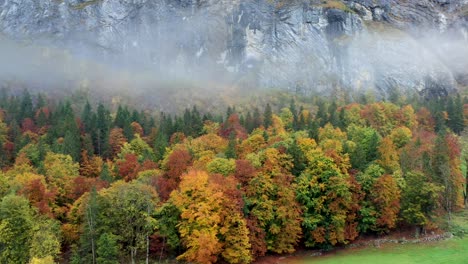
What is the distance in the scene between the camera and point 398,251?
195 feet

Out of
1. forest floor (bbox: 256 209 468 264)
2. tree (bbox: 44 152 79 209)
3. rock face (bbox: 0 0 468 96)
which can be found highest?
rock face (bbox: 0 0 468 96)

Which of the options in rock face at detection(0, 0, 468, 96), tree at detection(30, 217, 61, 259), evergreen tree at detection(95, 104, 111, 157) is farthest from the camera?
rock face at detection(0, 0, 468, 96)

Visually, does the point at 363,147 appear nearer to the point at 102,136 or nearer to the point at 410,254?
the point at 410,254

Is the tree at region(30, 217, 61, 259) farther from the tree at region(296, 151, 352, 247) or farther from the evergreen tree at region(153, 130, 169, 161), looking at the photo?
the evergreen tree at region(153, 130, 169, 161)

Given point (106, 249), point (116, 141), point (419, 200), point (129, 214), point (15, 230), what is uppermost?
point (116, 141)

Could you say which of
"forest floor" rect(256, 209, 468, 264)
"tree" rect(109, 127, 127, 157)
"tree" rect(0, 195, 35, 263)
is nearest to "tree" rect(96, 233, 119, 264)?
"tree" rect(0, 195, 35, 263)

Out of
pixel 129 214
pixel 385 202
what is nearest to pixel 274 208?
pixel 385 202

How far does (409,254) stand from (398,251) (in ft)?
7.09

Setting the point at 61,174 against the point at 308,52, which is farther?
the point at 308,52

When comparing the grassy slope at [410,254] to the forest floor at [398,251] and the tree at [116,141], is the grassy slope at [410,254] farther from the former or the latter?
the tree at [116,141]

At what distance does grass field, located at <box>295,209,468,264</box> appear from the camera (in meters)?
54.1

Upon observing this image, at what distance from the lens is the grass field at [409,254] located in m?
54.1

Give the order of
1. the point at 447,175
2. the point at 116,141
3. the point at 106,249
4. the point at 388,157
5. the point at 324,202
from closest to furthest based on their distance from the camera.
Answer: the point at 106,249
the point at 324,202
the point at 447,175
the point at 388,157
the point at 116,141

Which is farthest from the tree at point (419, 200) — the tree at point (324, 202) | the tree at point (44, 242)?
the tree at point (44, 242)
